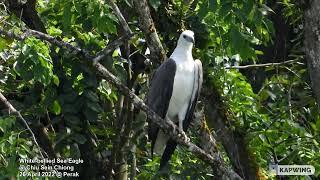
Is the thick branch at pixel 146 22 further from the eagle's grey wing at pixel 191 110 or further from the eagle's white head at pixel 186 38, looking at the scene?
the eagle's grey wing at pixel 191 110

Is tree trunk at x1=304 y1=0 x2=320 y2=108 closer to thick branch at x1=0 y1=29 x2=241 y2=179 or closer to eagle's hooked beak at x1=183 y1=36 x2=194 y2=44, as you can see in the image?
thick branch at x1=0 y1=29 x2=241 y2=179

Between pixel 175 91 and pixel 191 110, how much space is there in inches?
8.4

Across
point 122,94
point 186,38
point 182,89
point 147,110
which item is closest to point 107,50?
point 122,94

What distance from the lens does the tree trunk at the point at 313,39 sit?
4.21 metres

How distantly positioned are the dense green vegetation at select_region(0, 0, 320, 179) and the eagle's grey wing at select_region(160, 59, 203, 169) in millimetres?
81

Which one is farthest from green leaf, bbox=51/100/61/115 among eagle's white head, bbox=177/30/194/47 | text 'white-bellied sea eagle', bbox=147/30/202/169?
eagle's white head, bbox=177/30/194/47

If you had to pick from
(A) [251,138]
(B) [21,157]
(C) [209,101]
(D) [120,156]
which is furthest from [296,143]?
(B) [21,157]

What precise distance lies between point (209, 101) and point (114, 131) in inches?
49.3

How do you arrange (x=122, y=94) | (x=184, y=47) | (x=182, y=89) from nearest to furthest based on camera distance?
(x=122, y=94)
(x=184, y=47)
(x=182, y=89)

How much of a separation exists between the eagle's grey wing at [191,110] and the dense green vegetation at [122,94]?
0.08 meters

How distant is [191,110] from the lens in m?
5.86

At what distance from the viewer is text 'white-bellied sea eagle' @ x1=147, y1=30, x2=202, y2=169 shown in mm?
Answer: 5520

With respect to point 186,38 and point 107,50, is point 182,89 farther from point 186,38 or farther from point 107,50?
point 107,50

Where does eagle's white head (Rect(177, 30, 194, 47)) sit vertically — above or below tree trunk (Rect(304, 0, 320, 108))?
above
